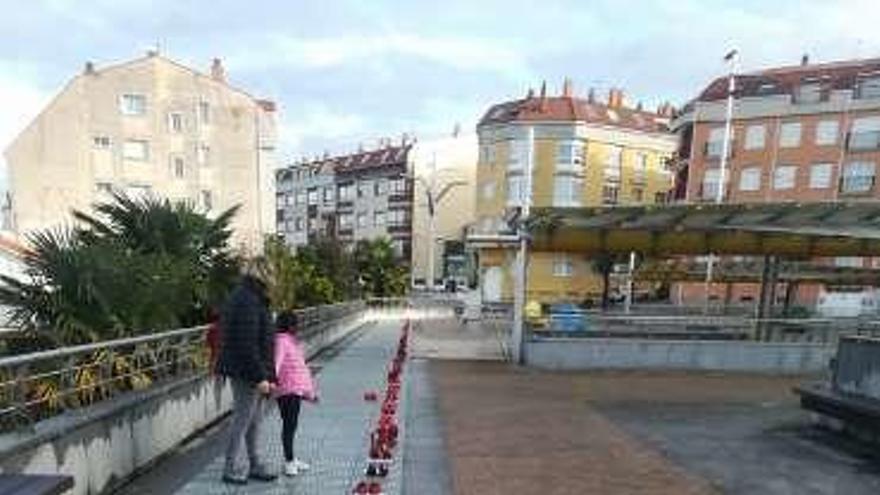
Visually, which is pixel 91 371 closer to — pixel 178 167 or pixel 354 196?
pixel 178 167

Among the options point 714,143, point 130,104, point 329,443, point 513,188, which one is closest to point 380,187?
point 513,188

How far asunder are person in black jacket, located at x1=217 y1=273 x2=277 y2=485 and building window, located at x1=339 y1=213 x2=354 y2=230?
3420 inches

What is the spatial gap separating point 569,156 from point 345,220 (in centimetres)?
3546

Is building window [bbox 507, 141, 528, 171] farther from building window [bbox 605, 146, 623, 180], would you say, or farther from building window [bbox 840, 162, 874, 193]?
building window [bbox 840, 162, 874, 193]

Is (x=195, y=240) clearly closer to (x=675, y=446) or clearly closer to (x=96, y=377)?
(x=96, y=377)

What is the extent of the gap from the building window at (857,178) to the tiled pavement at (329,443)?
147 feet

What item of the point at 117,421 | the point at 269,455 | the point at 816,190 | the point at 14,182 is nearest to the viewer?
the point at 117,421

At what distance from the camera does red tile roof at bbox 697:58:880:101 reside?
55.3 m

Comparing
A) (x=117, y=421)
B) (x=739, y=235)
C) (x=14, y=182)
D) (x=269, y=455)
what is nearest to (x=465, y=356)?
(x=739, y=235)

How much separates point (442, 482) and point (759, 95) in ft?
176

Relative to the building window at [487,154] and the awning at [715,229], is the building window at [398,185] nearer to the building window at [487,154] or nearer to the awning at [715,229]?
the building window at [487,154]

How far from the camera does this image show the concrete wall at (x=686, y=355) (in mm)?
20047

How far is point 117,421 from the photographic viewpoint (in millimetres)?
7539

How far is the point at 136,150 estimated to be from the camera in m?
47.7
